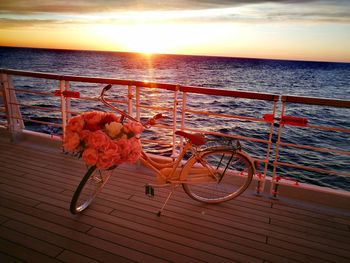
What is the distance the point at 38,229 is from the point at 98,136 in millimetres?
1076

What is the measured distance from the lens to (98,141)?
2.05 metres

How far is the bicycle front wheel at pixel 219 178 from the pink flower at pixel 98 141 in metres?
1.04

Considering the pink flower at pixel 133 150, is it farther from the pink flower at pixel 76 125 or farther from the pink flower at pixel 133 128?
the pink flower at pixel 76 125

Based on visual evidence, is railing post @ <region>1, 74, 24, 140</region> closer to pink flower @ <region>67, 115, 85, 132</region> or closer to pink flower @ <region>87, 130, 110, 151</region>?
pink flower @ <region>67, 115, 85, 132</region>

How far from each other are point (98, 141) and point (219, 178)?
136 centimetres

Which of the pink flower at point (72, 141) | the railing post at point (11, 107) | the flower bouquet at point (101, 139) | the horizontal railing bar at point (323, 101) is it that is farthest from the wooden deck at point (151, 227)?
the railing post at point (11, 107)

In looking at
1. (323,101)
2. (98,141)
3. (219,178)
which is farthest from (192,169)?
(323,101)

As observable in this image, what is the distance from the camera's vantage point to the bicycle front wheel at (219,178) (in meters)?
2.85

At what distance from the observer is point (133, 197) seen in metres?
3.03

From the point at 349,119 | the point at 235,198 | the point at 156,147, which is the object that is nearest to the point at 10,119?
the point at 235,198

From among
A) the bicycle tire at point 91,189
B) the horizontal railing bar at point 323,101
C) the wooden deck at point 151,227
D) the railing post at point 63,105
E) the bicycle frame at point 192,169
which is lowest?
the wooden deck at point 151,227

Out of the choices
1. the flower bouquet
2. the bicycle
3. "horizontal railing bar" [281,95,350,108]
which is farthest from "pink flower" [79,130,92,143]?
"horizontal railing bar" [281,95,350,108]

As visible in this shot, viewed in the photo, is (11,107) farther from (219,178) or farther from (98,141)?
(219,178)

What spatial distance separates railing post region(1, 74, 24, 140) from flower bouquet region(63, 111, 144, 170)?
2827mm
